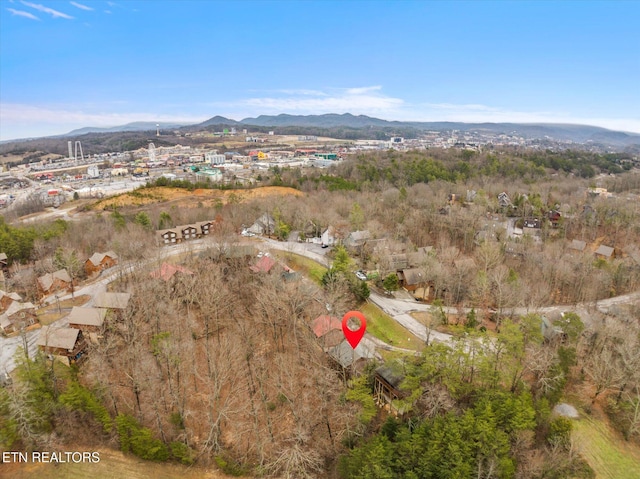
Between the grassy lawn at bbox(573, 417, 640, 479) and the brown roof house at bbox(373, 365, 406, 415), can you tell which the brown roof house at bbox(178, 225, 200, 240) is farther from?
the grassy lawn at bbox(573, 417, 640, 479)

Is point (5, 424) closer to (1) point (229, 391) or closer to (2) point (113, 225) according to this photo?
(1) point (229, 391)

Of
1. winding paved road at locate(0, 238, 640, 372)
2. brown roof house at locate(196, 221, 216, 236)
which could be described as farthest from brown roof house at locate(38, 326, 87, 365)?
brown roof house at locate(196, 221, 216, 236)

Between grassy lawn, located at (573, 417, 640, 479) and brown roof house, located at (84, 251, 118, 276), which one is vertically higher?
brown roof house, located at (84, 251, 118, 276)

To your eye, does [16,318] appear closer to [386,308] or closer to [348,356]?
[348,356]

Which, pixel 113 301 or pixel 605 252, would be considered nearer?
pixel 113 301

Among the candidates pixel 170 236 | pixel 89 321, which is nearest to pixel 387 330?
pixel 89 321

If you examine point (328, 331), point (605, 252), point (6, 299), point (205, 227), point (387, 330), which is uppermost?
point (205, 227)
